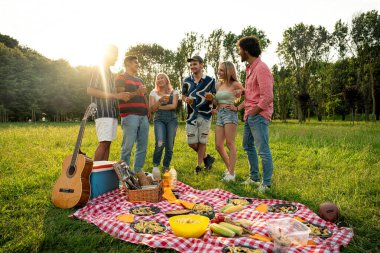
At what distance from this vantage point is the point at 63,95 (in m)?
41.2

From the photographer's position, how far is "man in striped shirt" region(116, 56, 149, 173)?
5.38 meters

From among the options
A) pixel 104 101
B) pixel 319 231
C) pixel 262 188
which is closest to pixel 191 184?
pixel 262 188

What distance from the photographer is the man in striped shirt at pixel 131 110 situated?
538 centimetres

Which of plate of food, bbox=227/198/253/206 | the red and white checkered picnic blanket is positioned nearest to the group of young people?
plate of food, bbox=227/198/253/206

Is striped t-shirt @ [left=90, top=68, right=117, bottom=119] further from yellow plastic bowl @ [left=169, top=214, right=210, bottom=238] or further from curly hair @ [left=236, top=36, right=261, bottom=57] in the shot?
yellow plastic bowl @ [left=169, top=214, right=210, bottom=238]

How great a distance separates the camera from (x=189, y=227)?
3.10 m

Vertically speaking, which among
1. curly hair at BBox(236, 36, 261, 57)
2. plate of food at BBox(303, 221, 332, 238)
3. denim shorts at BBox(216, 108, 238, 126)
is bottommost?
plate of food at BBox(303, 221, 332, 238)

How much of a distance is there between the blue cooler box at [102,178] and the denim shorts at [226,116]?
2.30m

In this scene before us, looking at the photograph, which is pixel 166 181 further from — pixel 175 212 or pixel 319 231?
pixel 319 231

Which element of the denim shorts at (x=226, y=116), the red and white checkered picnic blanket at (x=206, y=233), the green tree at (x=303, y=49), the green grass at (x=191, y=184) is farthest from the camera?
the green tree at (x=303, y=49)

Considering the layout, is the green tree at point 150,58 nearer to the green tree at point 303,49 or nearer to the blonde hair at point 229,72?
the green tree at point 303,49

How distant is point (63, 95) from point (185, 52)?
1841 centimetres

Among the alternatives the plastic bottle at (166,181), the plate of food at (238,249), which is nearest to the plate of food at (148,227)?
the plate of food at (238,249)

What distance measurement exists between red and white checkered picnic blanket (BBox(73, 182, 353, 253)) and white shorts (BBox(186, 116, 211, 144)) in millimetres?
1569
